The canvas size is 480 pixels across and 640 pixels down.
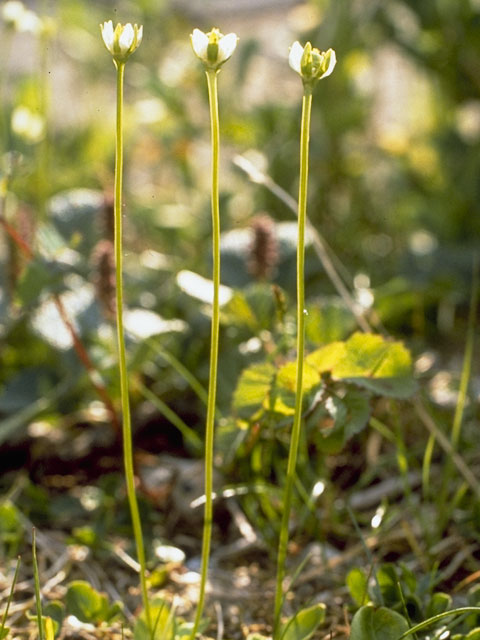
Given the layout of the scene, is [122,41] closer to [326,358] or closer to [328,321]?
[326,358]

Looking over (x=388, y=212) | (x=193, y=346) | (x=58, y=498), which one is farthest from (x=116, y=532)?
(x=388, y=212)

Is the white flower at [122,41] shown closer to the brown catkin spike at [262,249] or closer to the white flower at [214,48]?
the white flower at [214,48]

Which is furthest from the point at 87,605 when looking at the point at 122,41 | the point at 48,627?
the point at 122,41

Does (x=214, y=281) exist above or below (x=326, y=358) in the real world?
above

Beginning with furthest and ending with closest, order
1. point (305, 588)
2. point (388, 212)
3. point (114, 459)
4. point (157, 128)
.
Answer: point (388, 212) < point (157, 128) < point (114, 459) < point (305, 588)

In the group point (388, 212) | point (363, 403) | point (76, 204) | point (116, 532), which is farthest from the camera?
point (388, 212)

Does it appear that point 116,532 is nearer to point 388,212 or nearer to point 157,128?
point 157,128

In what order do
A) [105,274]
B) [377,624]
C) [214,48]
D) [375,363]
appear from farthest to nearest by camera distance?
[105,274] < [375,363] < [377,624] < [214,48]
